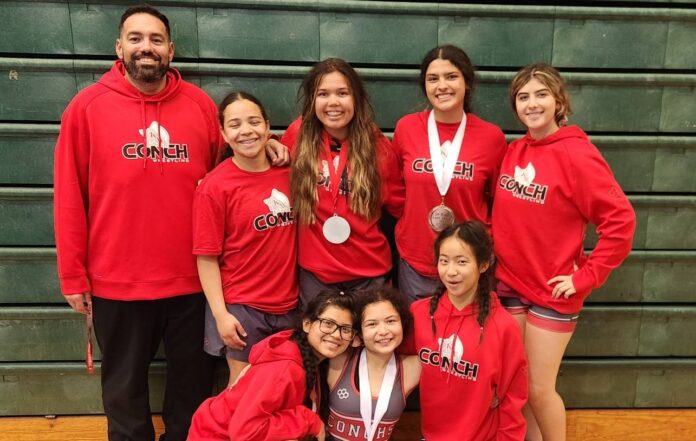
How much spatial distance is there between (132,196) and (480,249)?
148 cm

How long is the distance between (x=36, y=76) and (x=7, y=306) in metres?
1.22

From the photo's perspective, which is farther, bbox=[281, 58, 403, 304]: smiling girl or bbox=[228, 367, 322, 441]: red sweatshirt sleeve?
bbox=[281, 58, 403, 304]: smiling girl

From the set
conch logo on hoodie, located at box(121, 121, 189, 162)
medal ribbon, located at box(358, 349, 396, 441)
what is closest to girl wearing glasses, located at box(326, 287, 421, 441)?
medal ribbon, located at box(358, 349, 396, 441)

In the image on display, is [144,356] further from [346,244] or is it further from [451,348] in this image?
[451,348]

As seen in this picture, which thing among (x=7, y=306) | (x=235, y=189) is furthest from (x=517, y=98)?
(x=7, y=306)

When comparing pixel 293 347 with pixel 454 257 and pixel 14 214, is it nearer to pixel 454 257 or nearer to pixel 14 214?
pixel 454 257

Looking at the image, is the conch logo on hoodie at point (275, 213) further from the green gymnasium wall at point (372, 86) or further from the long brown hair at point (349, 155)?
the green gymnasium wall at point (372, 86)

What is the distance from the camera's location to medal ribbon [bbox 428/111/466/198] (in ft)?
7.60

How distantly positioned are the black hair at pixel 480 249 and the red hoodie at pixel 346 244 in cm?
30

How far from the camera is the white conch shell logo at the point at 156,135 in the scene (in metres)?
2.29

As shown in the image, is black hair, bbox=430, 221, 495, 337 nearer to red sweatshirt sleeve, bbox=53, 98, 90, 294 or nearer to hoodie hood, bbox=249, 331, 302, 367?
hoodie hood, bbox=249, 331, 302, 367

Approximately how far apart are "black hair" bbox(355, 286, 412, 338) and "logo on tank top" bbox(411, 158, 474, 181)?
54 cm

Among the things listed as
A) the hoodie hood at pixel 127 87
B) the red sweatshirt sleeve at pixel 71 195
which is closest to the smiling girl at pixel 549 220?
the hoodie hood at pixel 127 87

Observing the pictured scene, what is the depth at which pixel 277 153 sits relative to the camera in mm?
2359
